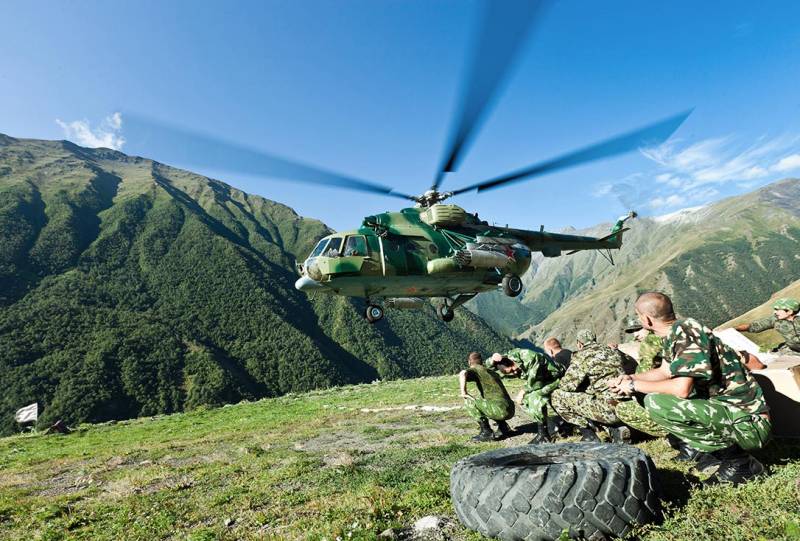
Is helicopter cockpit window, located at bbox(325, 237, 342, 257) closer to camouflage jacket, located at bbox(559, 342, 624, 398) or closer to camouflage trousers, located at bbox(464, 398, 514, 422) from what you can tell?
→ camouflage trousers, located at bbox(464, 398, 514, 422)

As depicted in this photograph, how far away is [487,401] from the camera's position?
917 centimetres

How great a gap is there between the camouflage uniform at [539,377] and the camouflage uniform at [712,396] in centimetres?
354

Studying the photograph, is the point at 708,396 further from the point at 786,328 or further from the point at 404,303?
the point at 404,303

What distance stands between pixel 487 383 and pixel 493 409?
53cm

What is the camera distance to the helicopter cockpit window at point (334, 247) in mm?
17094

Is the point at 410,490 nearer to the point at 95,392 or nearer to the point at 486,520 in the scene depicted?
the point at 486,520

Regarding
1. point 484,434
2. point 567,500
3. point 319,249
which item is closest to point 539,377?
point 484,434

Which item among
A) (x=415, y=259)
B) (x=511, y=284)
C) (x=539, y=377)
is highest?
(x=415, y=259)

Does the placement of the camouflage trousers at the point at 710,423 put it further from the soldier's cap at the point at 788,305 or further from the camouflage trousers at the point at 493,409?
the soldier's cap at the point at 788,305

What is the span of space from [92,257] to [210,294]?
177ft

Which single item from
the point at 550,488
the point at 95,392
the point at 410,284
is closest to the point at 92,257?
the point at 95,392

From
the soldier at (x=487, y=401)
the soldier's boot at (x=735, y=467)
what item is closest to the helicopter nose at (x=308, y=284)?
the soldier at (x=487, y=401)

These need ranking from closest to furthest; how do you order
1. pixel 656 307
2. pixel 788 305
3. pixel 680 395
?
pixel 680 395 → pixel 656 307 → pixel 788 305

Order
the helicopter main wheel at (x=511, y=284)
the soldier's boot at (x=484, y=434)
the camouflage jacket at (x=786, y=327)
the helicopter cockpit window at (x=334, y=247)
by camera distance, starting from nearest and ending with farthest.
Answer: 1. the soldier's boot at (x=484, y=434)
2. the camouflage jacket at (x=786, y=327)
3. the helicopter cockpit window at (x=334, y=247)
4. the helicopter main wheel at (x=511, y=284)
